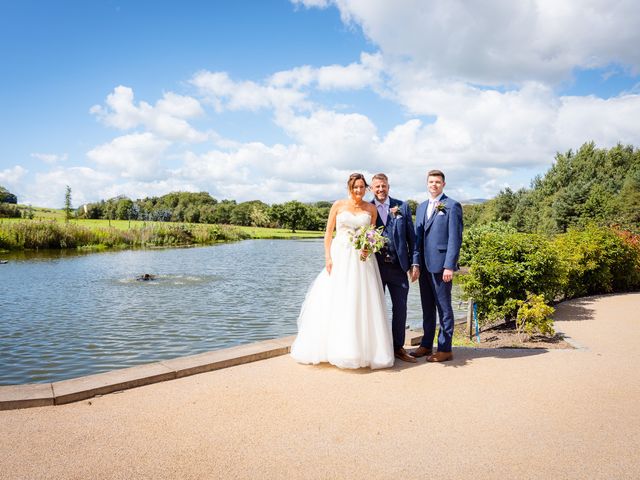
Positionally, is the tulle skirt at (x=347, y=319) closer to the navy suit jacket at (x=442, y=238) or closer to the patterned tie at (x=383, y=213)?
the patterned tie at (x=383, y=213)

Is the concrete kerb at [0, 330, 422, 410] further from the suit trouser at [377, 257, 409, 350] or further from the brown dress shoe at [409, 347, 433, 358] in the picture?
the brown dress shoe at [409, 347, 433, 358]

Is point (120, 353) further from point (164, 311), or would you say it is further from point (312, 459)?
point (312, 459)

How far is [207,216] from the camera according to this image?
9769 centimetres

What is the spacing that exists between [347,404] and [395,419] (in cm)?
53

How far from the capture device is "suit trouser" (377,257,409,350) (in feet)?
20.0

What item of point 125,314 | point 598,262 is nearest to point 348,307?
point 125,314

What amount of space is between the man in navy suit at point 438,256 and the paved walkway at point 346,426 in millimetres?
479

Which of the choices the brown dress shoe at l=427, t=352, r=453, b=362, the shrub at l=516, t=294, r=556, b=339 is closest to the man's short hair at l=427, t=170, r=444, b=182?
the brown dress shoe at l=427, t=352, r=453, b=362

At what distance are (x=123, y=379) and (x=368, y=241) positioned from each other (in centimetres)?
311

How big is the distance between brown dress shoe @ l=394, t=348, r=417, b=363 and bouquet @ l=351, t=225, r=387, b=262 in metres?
1.35

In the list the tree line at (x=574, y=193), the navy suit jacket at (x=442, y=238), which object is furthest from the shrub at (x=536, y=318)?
the tree line at (x=574, y=193)

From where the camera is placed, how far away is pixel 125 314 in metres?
12.6

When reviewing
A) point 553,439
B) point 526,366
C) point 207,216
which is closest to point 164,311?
point 526,366

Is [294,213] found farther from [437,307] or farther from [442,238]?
[442,238]
